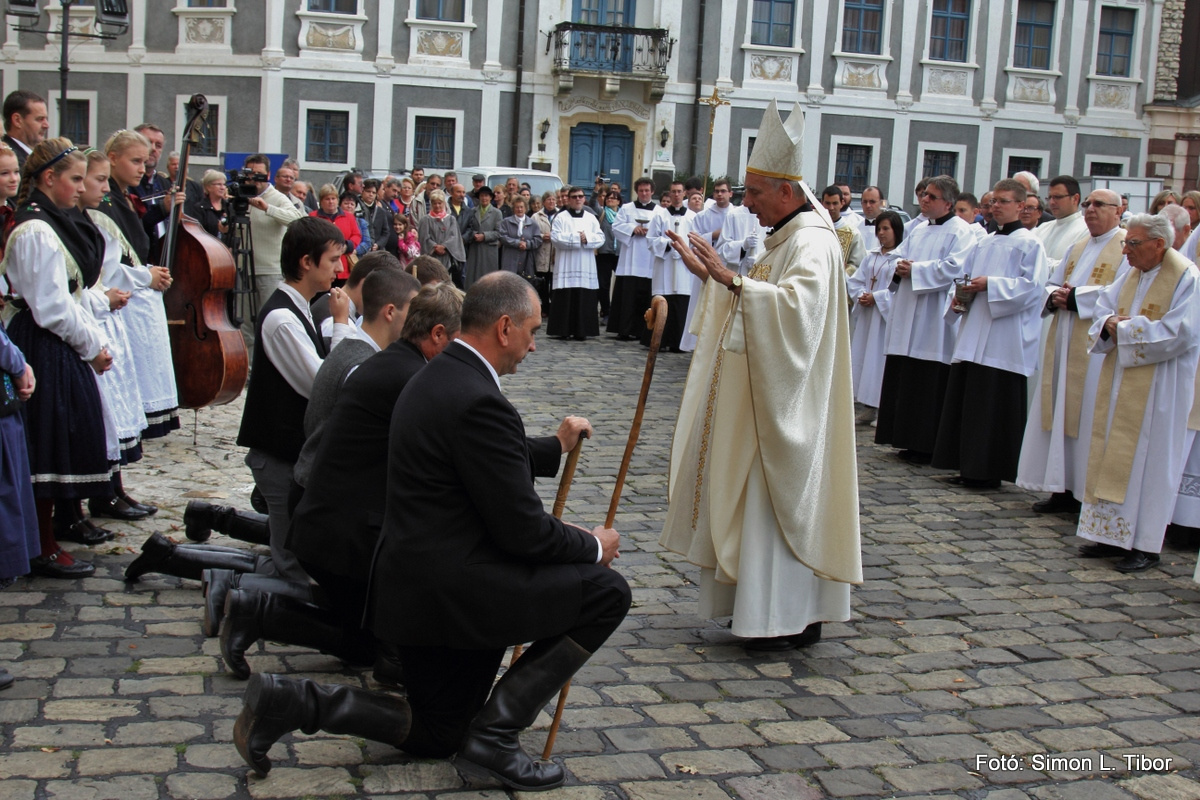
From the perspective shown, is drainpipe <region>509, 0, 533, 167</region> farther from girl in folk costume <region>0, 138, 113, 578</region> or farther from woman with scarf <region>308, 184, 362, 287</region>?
girl in folk costume <region>0, 138, 113, 578</region>

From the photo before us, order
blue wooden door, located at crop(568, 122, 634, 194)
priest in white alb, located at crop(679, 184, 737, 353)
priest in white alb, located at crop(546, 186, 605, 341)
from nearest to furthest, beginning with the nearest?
priest in white alb, located at crop(679, 184, 737, 353)
priest in white alb, located at crop(546, 186, 605, 341)
blue wooden door, located at crop(568, 122, 634, 194)

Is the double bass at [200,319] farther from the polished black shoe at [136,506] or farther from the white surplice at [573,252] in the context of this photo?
the white surplice at [573,252]

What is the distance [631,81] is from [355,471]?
91.6 ft

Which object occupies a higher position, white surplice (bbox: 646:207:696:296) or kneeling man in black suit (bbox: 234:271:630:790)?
white surplice (bbox: 646:207:696:296)

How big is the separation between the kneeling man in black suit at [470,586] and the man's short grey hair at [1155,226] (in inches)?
178

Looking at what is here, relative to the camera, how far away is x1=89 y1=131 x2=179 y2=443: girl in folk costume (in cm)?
724

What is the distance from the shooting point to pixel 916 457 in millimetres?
9703

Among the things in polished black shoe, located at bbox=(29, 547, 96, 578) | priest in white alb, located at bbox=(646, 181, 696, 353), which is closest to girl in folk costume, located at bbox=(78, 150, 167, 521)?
polished black shoe, located at bbox=(29, 547, 96, 578)

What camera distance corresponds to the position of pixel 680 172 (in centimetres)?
3138

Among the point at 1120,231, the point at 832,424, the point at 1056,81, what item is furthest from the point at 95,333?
the point at 1056,81

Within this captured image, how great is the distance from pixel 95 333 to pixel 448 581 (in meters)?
2.96

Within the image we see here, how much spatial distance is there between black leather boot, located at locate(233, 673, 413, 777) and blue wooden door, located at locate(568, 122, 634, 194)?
27969mm

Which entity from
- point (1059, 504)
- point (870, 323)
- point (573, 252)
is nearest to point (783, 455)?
point (1059, 504)

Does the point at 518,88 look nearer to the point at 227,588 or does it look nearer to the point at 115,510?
the point at 115,510
